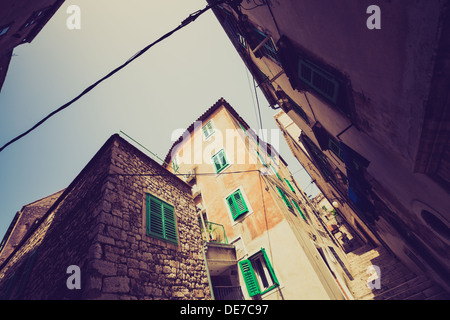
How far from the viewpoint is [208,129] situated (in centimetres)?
1466

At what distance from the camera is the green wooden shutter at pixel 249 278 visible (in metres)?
8.40

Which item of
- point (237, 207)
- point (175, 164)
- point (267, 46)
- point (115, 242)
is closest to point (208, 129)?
point (175, 164)

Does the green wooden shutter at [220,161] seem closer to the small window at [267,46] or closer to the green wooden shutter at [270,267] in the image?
the green wooden shutter at [270,267]

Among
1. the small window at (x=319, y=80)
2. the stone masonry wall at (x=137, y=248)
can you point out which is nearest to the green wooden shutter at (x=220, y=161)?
the stone masonry wall at (x=137, y=248)

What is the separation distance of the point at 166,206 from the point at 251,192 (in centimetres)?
521

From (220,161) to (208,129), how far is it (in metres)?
3.23

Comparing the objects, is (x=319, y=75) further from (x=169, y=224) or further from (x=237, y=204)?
(x=237, y=204)

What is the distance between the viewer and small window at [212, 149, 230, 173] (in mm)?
12334

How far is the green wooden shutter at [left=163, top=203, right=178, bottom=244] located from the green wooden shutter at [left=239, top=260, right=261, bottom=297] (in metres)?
4.44

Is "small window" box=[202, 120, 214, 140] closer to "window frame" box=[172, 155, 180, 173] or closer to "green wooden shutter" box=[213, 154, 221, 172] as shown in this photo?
"green wooden shutter" box=[213, 154, 221, 172]

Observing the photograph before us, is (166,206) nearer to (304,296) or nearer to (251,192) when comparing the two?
(251,192)

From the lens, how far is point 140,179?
249 inches

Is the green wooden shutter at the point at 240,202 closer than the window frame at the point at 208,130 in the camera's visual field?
Yes

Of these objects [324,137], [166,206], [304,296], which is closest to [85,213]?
[166,206]
